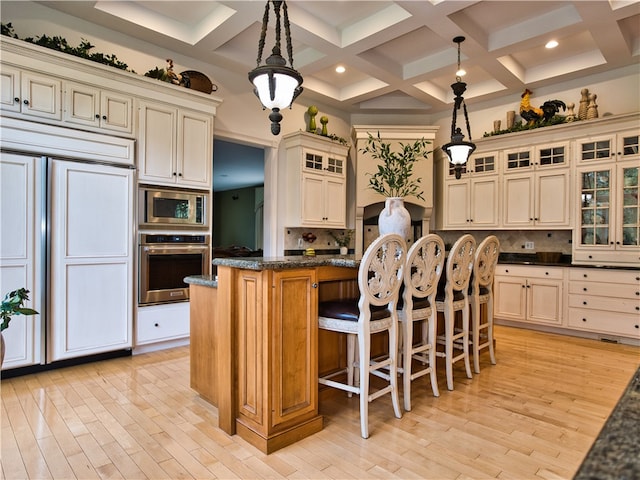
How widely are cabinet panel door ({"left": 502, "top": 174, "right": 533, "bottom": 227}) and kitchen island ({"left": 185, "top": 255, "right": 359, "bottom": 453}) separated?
11.8 feet

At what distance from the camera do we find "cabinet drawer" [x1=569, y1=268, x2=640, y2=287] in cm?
393

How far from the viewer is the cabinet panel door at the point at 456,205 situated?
5434mm

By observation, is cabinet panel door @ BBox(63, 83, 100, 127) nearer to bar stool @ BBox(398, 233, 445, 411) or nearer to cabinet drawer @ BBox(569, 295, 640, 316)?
bar stool @ BBox(398, 233, 445, 411)

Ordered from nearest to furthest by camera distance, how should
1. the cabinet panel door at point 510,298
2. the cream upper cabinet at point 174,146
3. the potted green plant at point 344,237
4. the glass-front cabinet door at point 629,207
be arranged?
1. the cream upper cabinet at point 174,146
2. the glass-front cabinet door at point 629,207
3. the cabinet panel door at point 510,298
4. the potted green plant at point 344,237

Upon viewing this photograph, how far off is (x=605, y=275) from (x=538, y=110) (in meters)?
2.23

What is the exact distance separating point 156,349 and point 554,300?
14.6 ft

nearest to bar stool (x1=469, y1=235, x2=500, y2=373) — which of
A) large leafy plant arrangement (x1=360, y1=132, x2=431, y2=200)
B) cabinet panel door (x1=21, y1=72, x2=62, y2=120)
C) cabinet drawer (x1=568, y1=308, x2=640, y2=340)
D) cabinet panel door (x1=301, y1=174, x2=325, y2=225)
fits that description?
large leafy plant arrangement (x1=360, y1=132, x2=431, y2=200)

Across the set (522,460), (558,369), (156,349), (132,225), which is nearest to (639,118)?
(558,369)

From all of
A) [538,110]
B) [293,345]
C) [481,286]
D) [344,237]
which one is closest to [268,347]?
[293,345]

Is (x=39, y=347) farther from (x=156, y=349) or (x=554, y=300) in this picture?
(x=554, y=300)

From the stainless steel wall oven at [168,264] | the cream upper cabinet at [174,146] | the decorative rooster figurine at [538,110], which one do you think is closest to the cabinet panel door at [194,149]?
the cream upper cabinet at [174,146]

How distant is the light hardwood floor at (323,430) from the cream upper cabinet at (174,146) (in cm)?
181

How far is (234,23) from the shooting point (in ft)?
11.8

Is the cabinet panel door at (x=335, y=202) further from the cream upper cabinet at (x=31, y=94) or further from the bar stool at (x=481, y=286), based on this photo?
the cream upper cabinet at (x=31, y=94)
